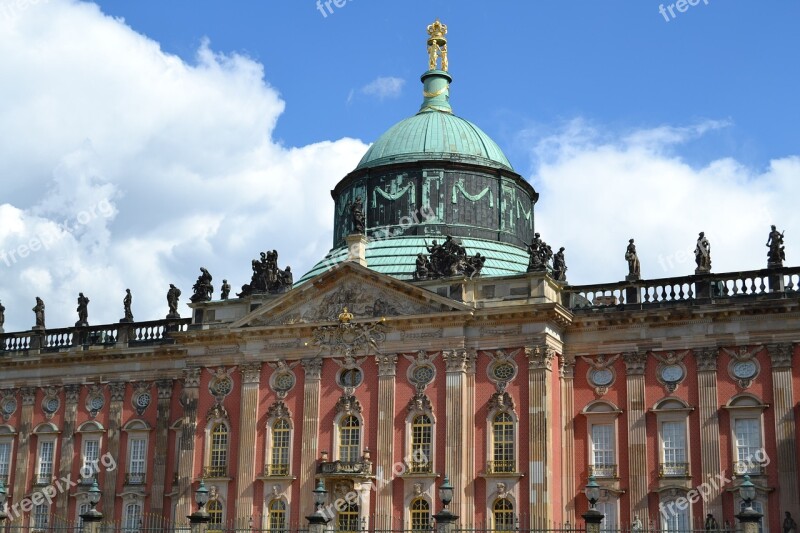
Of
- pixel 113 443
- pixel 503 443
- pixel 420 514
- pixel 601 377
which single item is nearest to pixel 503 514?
pixel 503 443

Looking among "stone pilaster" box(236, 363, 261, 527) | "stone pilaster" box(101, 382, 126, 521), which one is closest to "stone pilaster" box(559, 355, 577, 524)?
"stone pilaster" box(236, 363, 261, 527)

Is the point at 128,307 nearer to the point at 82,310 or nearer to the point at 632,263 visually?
the point at 82,310

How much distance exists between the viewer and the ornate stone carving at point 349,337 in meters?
48.7

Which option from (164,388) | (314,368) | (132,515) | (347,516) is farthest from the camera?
(164,388)

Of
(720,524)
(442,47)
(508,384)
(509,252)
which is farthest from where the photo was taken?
(442,47)

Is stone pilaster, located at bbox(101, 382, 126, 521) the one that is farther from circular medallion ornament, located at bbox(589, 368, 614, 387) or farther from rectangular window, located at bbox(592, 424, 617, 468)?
circular medallion ornament, located at bbox(589, 368, 614, 387)

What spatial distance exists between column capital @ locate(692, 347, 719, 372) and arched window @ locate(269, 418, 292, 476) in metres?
17.1

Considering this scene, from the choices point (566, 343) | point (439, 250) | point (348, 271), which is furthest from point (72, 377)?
point (566, 343)

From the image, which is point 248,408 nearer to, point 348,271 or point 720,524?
point 348,271

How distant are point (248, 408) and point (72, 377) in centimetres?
1207

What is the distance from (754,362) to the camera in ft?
146

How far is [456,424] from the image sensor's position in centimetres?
4659

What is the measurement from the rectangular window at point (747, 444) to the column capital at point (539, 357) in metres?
7.48

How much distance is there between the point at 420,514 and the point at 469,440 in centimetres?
351
